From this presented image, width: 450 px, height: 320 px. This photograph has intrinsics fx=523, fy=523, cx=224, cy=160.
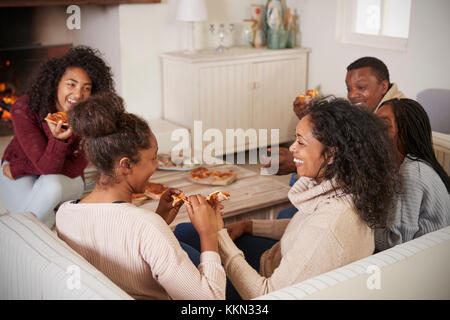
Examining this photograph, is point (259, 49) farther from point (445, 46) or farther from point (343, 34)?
point (445, 46)

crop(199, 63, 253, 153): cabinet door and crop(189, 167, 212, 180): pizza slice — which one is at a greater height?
crop(199, 63, 253, 153): cabinet door

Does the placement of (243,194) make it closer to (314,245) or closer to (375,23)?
(314,245)

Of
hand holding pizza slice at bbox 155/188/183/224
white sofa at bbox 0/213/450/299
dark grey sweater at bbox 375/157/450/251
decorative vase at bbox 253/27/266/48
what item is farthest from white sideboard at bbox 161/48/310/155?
white sofa at bbox 0/213/450/299

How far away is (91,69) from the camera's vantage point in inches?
106

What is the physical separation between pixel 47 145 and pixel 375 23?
9.54 feet

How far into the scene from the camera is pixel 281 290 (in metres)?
1.25

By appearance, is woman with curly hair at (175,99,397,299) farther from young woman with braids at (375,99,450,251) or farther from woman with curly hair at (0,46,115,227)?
woman with curly hair at (0,46,115,227)

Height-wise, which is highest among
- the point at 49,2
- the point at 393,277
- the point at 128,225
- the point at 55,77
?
the point at 49,2

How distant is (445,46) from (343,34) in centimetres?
100

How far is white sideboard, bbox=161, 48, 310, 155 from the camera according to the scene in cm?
430

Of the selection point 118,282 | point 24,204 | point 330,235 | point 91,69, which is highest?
point 91,69

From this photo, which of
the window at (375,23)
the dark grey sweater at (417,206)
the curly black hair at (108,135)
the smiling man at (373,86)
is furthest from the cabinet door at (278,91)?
the curly black hair at (108,135)

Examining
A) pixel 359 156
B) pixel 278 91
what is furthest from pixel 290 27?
pixel 359 156
